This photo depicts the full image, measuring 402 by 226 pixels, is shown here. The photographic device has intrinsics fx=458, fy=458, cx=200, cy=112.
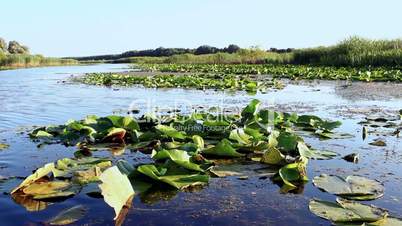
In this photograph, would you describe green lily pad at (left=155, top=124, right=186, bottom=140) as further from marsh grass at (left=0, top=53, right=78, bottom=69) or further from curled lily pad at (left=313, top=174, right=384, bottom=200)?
marsh grass at (left=0, top=53, right=78, bottom=69)

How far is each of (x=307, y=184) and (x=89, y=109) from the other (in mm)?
5491

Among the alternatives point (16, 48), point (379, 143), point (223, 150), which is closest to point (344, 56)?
point (379, 143)

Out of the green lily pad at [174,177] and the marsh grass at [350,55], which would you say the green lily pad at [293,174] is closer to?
the green lily pad at [174,177]

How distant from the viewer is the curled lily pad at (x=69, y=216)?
2.47m

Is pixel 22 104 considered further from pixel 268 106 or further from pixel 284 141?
pixel 284 141

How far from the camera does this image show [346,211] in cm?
259

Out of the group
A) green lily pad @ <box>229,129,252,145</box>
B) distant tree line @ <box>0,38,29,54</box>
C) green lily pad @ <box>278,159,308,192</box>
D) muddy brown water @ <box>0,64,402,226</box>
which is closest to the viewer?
muddy brown water @ <box>0,64,402,226</box>

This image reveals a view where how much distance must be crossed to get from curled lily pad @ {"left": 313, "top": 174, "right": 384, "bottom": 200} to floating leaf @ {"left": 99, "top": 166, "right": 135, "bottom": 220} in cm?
130

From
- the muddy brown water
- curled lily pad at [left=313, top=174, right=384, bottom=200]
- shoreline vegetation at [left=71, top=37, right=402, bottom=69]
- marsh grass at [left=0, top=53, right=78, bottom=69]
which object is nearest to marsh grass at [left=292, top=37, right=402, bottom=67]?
shoreline vegetation at [left=71, top=37, right=402, bottom=69]

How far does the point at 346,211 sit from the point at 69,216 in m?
1.55

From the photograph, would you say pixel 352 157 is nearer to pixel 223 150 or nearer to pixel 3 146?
pixel 223 150

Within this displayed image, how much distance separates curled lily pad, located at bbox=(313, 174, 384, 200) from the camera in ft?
9.61

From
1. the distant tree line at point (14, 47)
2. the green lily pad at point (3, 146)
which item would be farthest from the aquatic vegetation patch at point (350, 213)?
the distant tree line at point (14, 47)

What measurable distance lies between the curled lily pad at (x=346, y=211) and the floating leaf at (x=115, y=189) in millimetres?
1092
